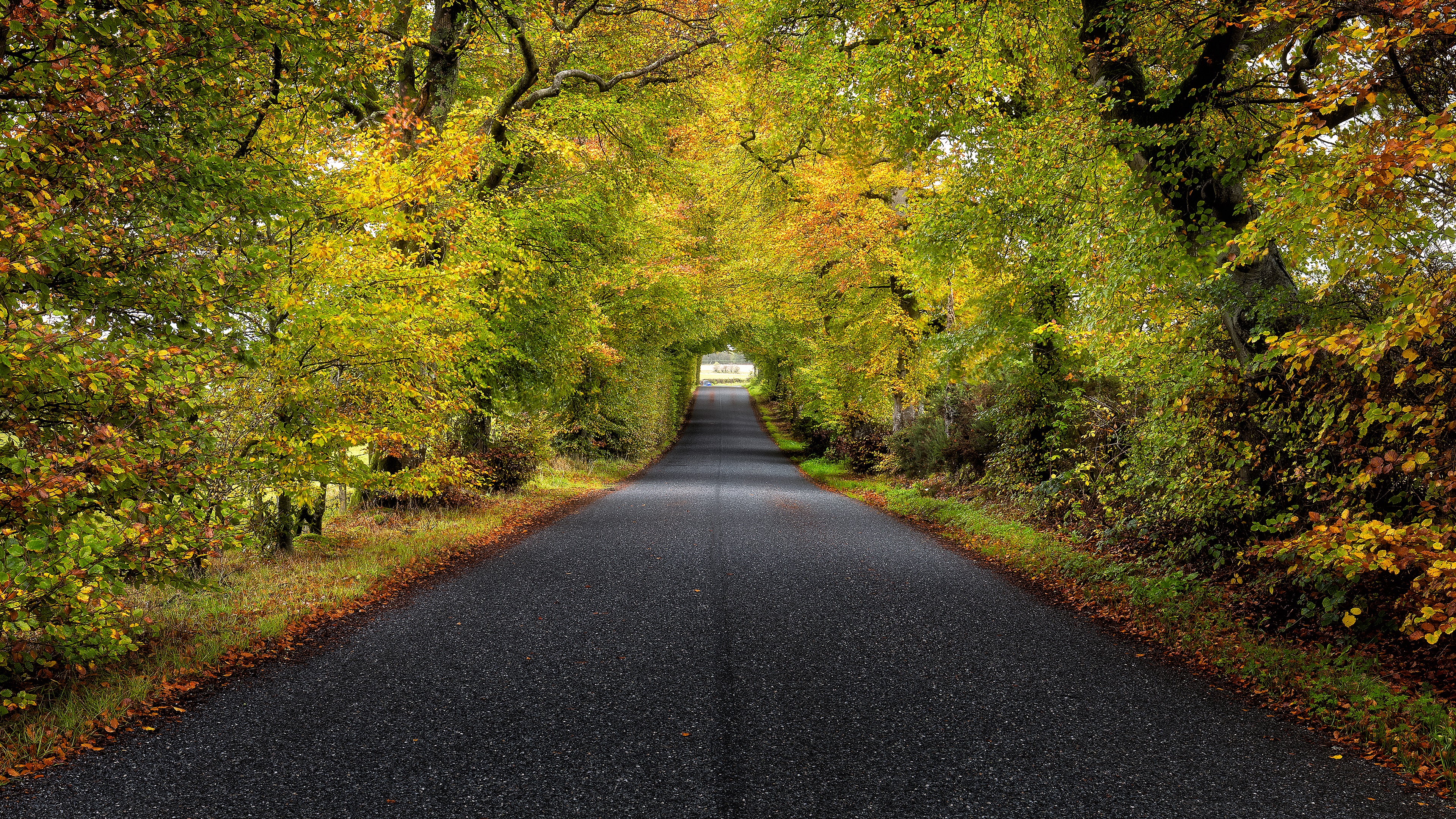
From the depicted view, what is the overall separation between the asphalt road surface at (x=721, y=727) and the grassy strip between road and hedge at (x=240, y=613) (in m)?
0.30

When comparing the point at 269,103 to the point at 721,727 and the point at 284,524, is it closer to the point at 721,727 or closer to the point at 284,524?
the point at 284,524

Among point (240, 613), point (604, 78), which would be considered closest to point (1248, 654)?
point (240, 613)

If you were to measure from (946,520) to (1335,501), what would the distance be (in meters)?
8.02

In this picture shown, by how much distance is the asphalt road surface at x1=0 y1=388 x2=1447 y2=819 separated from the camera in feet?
12.5

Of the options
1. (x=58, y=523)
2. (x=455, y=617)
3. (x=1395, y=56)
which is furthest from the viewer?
(x=455, y=617)

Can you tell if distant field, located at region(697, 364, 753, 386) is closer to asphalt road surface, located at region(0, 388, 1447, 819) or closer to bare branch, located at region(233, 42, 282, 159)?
asphalt road surface, located at region(0, 388, 1447, 819)

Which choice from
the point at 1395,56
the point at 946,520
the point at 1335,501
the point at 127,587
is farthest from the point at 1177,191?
the point at 127,587

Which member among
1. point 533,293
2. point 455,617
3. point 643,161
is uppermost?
point 643,161

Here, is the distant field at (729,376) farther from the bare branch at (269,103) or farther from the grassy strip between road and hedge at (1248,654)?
the bare branch at (269,103)

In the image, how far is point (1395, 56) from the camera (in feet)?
15.9

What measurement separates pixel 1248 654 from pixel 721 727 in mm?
4092

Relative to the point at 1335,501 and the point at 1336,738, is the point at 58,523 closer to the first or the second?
the point at 1336,738

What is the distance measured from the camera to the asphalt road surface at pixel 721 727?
382cm

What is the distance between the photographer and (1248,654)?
5.88 meters
